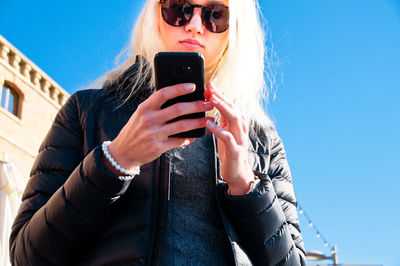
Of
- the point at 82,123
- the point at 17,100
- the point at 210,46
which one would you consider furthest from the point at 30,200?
the point at 17,100

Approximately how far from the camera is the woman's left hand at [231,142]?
6.05 feet

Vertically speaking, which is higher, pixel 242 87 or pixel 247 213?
pixel 242 87

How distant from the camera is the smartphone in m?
1.81

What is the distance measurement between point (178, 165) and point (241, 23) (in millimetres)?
899

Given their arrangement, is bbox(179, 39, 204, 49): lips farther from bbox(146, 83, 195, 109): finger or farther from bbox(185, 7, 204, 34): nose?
bbox(146, 83, 195, 109): finger

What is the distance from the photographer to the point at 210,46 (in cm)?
245

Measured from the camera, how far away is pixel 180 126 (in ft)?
5.72

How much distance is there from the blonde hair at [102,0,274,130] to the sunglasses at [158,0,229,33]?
0.19 feet

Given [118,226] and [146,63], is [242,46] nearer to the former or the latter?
[146,63]

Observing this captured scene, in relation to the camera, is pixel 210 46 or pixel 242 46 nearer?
pixel 210 46

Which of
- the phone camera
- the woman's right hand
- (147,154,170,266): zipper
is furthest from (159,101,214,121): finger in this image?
(147,154,170,266): zipper

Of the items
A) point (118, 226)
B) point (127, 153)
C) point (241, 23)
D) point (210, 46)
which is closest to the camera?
point (127, 153)

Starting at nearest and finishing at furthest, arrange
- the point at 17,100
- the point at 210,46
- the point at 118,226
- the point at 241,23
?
the point at 118,226 → the point at 210,46 → the point at 241,23 → the point at 17,100

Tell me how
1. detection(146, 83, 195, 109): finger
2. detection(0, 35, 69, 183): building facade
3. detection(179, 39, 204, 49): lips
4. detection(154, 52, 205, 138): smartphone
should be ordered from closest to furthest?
detection(146, 83, 195, 109): finger < detection(154, 52, 205, 138): smartphone < detection(179, 39, 204, 49): lips < detection(0, 35, 69, 183): building facade
